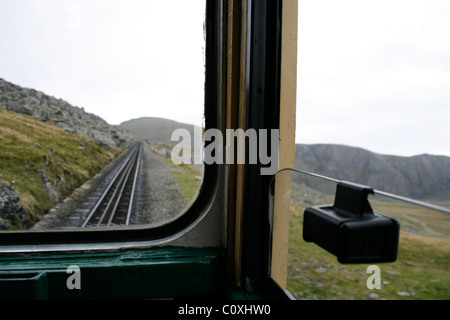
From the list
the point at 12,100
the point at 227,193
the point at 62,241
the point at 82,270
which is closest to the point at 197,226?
the point at 227,193

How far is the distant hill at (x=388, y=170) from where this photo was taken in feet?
2.16

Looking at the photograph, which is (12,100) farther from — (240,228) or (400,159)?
(400,159)

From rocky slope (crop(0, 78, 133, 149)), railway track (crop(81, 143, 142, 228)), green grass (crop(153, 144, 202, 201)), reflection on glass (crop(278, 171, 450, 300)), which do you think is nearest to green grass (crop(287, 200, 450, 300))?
reflection on glass (crop(278, 171, 450, 300))

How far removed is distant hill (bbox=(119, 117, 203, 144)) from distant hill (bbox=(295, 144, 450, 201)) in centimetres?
92

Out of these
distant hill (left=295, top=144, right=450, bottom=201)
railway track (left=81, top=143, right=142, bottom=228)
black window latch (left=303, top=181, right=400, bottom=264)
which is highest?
distant hill (left=295, top=144, right=450, bottom=201)

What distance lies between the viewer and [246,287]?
1354mm

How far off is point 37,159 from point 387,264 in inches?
73.4

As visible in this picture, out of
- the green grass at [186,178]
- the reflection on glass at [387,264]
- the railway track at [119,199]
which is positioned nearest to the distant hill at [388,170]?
the reflection on glass at [387,264]

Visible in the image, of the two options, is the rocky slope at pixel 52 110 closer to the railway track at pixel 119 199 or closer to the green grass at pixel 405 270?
the railway track at pixel 119 199

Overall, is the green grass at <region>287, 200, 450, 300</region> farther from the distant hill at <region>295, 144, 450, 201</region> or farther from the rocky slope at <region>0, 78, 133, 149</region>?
the rocky slope at <region>0, 78, 133, 149</region>

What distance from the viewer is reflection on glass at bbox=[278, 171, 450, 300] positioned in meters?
0.57

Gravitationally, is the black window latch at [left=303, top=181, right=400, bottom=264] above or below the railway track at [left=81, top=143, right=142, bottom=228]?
above

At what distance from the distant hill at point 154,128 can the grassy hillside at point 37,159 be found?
40 cm

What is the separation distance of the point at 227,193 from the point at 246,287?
48cm
